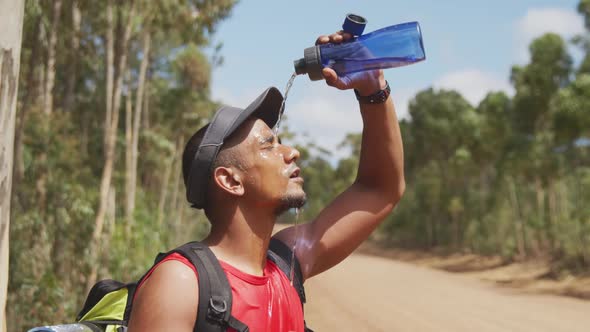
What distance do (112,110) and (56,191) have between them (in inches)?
91.9

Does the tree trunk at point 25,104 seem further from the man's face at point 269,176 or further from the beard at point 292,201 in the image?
the beard at point 292,201

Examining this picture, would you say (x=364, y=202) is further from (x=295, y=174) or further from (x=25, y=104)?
(x=25, y=104)

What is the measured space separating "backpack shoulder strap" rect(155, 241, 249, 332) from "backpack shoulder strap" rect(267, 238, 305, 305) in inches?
15.3

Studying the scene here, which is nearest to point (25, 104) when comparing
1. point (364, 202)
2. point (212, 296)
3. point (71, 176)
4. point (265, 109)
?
point (71, 176)

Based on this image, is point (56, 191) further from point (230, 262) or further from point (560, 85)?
point (560, 85)

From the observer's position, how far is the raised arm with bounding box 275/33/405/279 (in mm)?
2395

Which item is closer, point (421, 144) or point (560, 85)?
point (560, 85)

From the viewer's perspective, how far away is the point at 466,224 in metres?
33.1

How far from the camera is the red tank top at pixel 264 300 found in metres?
1.99

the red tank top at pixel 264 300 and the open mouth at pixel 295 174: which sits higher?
the open mouth at pixel 295 174

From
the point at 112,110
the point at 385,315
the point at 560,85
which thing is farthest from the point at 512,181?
the point at 112,110

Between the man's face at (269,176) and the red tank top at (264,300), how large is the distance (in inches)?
9.6

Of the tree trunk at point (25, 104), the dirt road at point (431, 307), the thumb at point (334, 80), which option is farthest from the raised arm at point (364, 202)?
the dirt road at point (431, 307)

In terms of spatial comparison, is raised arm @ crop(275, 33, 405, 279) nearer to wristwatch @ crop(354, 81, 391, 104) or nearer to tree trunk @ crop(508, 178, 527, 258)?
wristwatch @ crop(354, 81, 391, 104)
